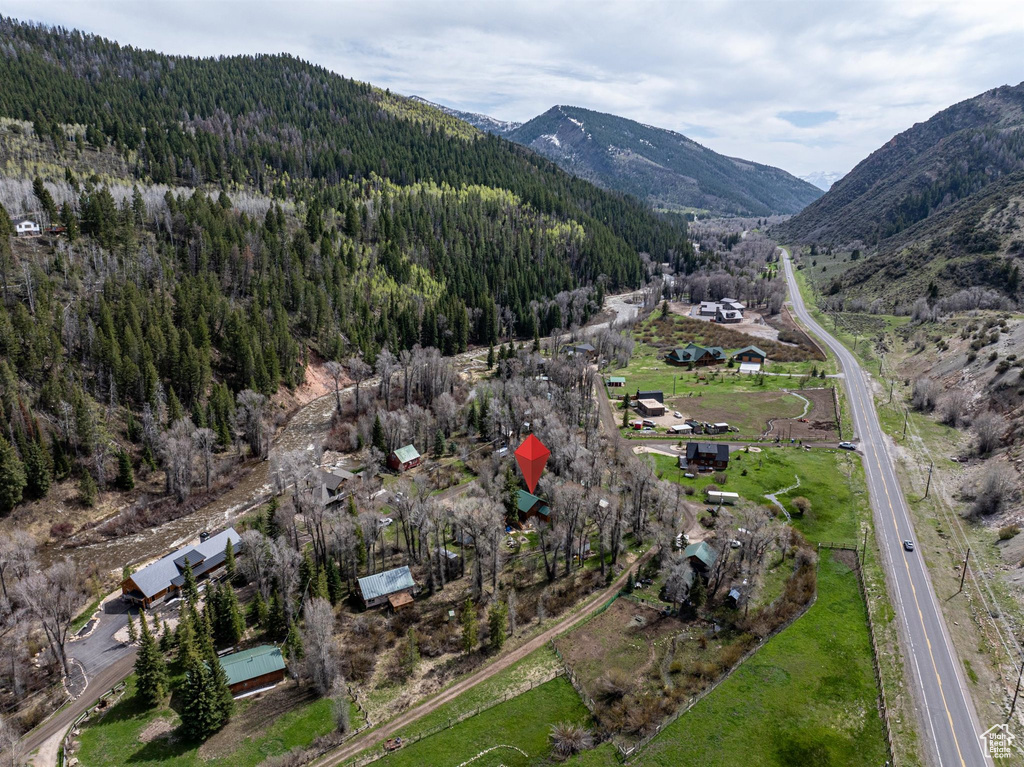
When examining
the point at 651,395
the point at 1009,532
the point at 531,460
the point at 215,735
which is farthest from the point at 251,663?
the point at 651,395

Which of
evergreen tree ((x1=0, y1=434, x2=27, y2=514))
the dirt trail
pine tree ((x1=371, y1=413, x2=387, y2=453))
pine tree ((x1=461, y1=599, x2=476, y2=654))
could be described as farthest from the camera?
pine tree ((x1=371, y1=413, x2=387, y2=453))

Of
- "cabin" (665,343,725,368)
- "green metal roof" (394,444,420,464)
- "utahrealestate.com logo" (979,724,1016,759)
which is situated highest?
"cabin" (665,343,725,368)

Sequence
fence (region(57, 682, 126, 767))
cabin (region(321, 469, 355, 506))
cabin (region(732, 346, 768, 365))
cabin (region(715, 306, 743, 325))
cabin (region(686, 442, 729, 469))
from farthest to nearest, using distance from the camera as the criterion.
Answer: cabin (region(715, 306, 743, 325))
cabin (region(732, 346, 768, 365))
cabin (region(686, 442, 729, 469))
cabin (region(321, 469, 355, 506))
fence (region(57, 682, 126, 767))

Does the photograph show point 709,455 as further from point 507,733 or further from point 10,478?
point 10,478

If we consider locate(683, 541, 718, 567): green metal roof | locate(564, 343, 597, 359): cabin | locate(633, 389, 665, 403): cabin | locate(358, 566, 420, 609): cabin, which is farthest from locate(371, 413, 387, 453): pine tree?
locate(564, 343, 597, 359): cabin

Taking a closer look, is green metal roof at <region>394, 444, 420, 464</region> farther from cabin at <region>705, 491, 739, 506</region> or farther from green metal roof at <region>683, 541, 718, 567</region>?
green metal roof at <region>683, 541, 718, 567</region>

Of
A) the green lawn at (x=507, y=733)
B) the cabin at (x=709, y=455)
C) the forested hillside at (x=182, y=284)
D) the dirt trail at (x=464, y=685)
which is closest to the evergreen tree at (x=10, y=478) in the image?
the forested hillside at (x=182, y=284)

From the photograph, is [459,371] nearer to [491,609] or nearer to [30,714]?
[491,609]

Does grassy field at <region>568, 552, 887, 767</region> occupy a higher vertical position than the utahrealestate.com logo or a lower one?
lower

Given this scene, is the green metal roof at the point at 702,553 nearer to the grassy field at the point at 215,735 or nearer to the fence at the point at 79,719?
the grassy field at the point at 215,735
